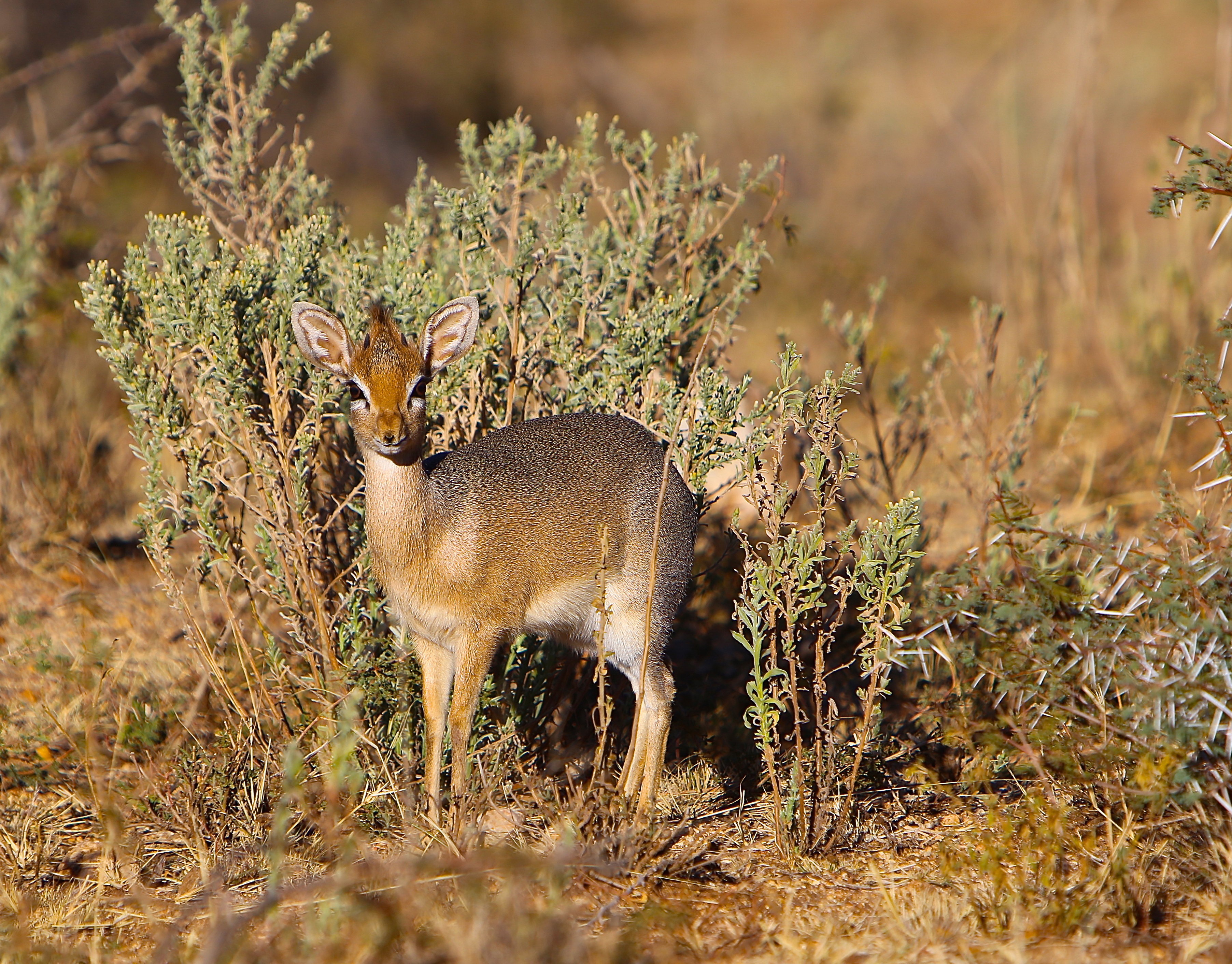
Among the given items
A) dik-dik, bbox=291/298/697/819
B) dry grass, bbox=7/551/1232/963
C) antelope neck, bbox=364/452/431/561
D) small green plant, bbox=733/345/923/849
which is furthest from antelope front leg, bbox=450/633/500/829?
small green plant, bbox=733/345/923/849

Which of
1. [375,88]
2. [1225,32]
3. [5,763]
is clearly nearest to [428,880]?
[5,763]

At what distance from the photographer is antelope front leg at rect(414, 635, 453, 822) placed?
177 inches

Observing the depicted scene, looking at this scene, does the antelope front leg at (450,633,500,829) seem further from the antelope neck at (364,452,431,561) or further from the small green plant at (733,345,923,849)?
the small green plant at (733,345,923,849)

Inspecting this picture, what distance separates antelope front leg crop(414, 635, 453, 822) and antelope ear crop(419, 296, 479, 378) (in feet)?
3.54

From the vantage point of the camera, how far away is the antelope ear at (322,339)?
13.4 feet

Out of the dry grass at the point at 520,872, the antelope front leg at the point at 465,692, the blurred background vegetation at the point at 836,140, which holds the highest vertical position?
the blurred background vegetation at the point at 836,140

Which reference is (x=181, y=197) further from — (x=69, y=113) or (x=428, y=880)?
(x=428, y=880)

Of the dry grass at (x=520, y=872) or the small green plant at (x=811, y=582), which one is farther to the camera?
the small green plant at (x=811, y=582)

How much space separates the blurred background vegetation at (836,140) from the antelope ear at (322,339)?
Answer: 1.88 meters

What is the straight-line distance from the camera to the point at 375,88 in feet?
63.0

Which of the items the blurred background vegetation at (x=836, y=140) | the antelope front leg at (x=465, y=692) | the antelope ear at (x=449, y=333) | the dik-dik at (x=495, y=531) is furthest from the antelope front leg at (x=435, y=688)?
the blurred background vegetation at (x=836, y=140)

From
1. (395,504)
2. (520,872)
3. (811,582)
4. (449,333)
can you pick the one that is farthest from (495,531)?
(520,872)

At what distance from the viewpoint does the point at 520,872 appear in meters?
3.45

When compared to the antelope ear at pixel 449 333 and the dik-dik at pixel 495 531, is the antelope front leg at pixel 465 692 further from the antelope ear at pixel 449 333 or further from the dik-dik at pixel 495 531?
the antelope ear at pixel 449 333
